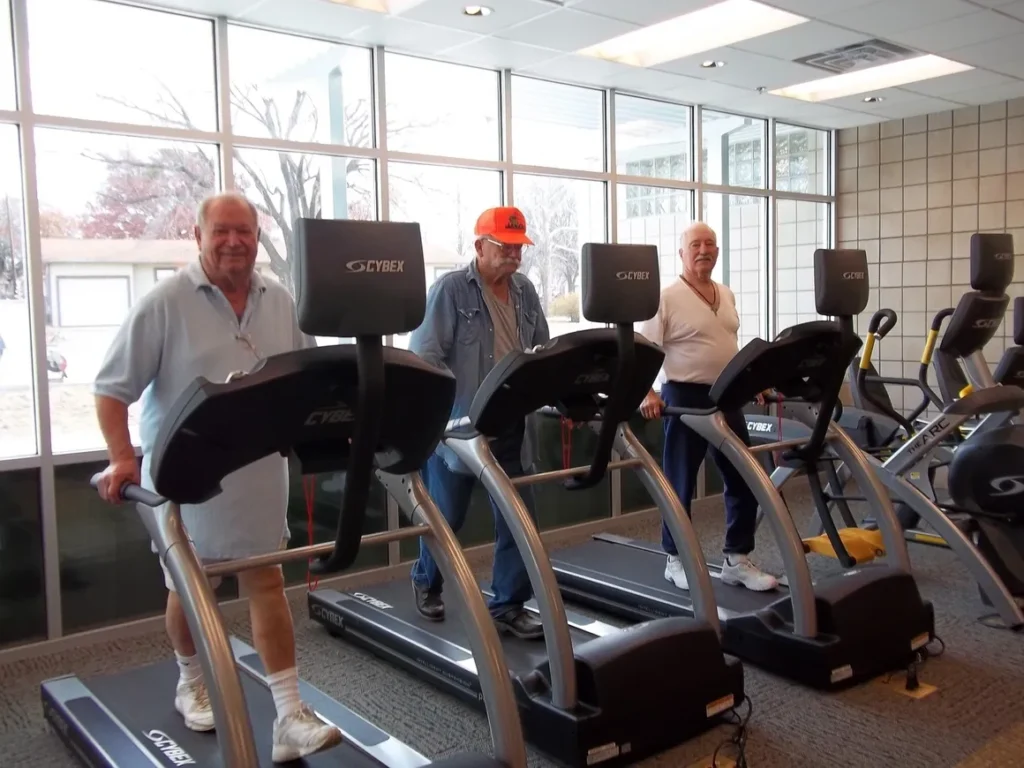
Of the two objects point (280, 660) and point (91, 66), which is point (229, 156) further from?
point (280, 660)

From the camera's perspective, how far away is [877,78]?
5.77 m

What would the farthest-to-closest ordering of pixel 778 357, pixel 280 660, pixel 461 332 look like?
pixel 461 332 < pixel 778 357 < pixel 280 660

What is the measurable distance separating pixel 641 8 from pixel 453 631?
289cm

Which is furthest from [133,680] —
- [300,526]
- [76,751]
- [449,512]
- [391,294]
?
[391,294]

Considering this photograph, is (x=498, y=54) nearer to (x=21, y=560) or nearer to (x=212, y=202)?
(x=212, y=202)

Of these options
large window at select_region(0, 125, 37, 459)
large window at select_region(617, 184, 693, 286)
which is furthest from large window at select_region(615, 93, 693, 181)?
large window at select_region(0, 125, 37, 459)

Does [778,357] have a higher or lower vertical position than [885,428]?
higher

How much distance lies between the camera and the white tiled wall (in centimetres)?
643

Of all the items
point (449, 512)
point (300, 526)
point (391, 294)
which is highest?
point (391, 294)

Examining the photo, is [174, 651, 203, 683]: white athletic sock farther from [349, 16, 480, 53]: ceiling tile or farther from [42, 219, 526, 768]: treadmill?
[349, 16, 480, 53]: ceiling tile

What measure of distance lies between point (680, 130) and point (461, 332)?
363 cm

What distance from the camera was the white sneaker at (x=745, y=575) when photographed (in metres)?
3.84

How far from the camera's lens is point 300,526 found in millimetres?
4539

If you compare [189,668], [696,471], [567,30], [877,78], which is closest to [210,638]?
[189,668]
